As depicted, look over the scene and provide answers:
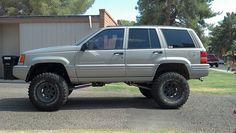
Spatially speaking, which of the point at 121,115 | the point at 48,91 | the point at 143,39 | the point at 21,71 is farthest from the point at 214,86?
the point at 21,71

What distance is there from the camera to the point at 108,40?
12.0 metres

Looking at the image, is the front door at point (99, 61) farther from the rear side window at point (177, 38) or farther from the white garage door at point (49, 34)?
the white garage door at point (49, 34)

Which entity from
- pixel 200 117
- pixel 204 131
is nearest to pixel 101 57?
pixel 200 117

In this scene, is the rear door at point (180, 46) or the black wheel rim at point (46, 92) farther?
the rear door at point (180, 46)

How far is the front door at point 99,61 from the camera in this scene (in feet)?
38.2

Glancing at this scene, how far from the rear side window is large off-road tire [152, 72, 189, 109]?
2.50 ft

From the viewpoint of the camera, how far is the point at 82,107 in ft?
39.9

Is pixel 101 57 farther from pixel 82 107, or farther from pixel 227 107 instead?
pixel 227 107

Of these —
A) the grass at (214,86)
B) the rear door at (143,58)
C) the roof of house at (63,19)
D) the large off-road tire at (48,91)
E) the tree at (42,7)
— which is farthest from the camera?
the tree at (42,7)

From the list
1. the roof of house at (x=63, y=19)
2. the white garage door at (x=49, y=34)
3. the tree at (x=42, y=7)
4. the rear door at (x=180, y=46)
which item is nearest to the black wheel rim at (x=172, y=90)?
the rear door at (x=180, y=46)

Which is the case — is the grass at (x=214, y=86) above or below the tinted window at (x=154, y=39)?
below

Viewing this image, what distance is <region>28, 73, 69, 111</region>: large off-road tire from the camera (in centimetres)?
1147

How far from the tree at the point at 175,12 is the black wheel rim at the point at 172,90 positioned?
45167mm

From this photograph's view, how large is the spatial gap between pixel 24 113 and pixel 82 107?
64.7 inches
